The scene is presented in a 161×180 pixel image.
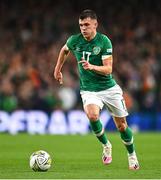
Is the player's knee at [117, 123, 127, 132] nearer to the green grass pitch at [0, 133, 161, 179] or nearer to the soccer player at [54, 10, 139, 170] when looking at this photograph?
the soccer player at [54, 10, 139, 170]

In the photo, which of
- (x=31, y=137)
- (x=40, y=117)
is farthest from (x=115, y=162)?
(x=40, y=117)

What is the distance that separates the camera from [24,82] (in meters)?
24.0

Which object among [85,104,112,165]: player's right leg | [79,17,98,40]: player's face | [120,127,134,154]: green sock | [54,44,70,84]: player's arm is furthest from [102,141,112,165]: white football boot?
[79,17,98,40]: player's face

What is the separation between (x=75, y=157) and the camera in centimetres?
1501

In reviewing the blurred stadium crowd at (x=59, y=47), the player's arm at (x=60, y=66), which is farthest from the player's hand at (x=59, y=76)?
the blurred stadium crowd at (x=59, y=47)

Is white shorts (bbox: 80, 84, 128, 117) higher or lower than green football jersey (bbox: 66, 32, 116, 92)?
lower

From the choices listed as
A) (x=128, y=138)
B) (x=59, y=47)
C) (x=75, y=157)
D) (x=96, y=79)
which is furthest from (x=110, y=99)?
(x=59, y=47)

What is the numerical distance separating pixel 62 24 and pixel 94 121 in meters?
16.6

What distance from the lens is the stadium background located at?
23781 millimetres

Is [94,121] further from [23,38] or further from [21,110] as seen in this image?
[23,38]

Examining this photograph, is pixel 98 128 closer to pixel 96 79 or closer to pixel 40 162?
pixel 96 79

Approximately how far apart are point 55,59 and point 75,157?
1154 centimetres

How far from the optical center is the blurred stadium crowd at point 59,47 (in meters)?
24.0

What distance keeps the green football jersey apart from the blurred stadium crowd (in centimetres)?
1128
